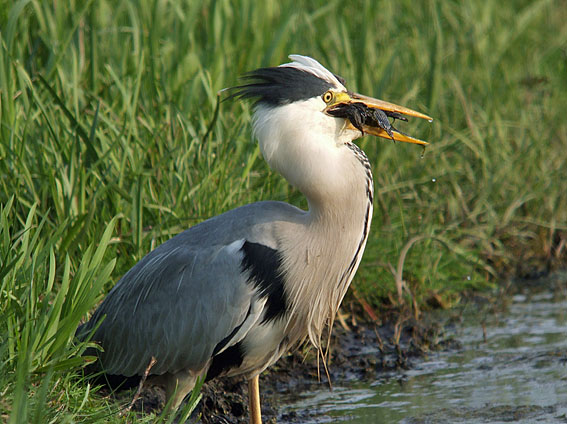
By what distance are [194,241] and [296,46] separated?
3215 millimetres

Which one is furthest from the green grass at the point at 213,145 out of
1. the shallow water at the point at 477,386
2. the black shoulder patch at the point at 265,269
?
the black shoulder patch at the point at 265,269

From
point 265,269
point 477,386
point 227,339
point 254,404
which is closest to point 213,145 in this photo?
point 265,269

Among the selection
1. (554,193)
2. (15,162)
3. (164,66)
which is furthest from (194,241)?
(554,193)

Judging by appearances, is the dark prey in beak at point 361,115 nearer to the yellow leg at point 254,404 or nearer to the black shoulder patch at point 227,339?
the black shoulder patch at point 227,339

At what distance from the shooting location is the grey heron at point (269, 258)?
3.78 m

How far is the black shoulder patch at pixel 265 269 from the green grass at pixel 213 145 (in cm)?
60

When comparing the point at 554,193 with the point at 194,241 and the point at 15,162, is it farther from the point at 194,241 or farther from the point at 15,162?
the point at 15,162

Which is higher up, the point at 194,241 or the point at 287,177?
the point at 287,177

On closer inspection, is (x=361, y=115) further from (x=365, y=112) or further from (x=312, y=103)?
(x=312, y=103)

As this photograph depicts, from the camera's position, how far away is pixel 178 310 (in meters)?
3.93

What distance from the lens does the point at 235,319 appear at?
150 inches

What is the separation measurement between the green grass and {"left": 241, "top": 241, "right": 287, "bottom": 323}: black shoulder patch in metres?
0.60

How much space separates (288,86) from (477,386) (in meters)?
1.83

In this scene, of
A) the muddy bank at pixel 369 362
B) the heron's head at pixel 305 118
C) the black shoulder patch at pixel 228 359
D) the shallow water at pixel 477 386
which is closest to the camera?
the heron's head at pixel 305 118
